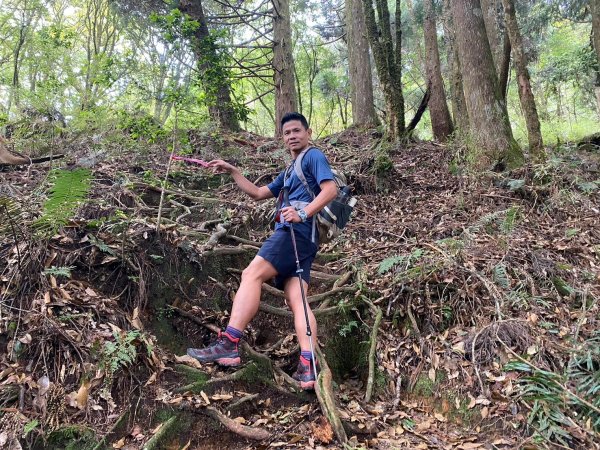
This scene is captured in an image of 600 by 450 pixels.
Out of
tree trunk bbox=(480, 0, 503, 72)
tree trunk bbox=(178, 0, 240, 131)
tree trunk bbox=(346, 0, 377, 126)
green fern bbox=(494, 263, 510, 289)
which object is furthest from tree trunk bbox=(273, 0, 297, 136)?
green fern bbox=(494, 263, 510, 289)

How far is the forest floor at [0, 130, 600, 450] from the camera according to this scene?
2973 mm

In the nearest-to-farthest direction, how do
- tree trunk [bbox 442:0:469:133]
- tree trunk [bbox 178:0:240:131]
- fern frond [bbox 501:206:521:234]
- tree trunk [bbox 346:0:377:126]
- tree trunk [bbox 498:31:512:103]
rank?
fern frond [bbox 501:206:521:234]
tree trunk [bbox 178:0:240:131]
tree trunk [bbox 498:31:512:103]
tree trunk [bbox 442:0:469:133]
tree trunk [bbox 346:0:377:126]

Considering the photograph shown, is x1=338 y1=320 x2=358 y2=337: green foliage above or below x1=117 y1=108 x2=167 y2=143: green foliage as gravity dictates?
below

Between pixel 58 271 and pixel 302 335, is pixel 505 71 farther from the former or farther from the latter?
pixel 58 271

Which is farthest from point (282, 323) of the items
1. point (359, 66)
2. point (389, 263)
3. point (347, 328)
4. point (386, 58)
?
point (359, 66)

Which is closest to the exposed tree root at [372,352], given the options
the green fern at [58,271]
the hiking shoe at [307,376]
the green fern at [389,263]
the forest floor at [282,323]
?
the forest floor at [282,323]

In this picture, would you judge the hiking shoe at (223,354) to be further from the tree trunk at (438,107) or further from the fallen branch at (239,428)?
the tree trunk at (438,107)

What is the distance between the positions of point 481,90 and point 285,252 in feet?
18.3

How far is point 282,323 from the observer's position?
468 cm

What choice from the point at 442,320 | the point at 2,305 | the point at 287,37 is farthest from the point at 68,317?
the point at 287,37

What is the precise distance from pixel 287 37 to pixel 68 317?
9.26 metres

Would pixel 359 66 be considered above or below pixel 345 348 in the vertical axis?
above

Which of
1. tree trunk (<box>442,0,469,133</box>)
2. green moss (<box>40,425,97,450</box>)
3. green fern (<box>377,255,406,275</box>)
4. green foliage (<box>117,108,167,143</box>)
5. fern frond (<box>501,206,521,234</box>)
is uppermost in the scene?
tree trunk (<box>442,0,469,133</box>)

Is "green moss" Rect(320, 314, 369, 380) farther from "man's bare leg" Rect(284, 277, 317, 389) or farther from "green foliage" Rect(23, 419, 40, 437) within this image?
"green foliage" Rect(23, 419, 40, 437)
